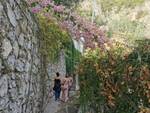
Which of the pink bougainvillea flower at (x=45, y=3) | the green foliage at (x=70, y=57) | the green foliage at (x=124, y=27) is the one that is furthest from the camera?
the green foliage at (x=124, y=27)

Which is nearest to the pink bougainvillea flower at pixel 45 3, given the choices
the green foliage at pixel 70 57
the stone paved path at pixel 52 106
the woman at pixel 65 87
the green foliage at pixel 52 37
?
the green foliage at pixel 52 37

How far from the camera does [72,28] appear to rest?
80.2ft

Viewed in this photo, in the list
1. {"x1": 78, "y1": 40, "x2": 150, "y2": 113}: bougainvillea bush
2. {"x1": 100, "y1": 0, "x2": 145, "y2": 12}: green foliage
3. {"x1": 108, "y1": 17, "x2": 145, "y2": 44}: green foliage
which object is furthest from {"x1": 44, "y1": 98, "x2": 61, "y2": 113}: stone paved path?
{"x1": 100, "y1": 0, "x2": 145, "y2": 12}: green foliage

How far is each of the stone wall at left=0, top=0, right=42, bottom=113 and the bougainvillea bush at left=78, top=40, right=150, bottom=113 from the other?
159cm

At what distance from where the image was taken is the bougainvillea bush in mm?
10203

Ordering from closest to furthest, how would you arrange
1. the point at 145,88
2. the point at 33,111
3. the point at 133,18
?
the point at 145,88, the point at 33,111, the point at 133,18

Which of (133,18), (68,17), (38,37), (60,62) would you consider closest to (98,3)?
(133,18)

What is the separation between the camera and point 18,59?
1222 cm

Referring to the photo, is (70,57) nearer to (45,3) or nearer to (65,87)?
(45,3)

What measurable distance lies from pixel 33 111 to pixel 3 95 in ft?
11.4

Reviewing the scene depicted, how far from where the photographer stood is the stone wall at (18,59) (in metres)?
11.2

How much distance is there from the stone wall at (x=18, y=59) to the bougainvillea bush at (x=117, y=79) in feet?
5.23

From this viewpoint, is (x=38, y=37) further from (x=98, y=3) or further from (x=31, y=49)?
(x=98, y=3)

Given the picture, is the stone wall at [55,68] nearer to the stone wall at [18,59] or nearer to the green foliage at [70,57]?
the green foliage at [70,57]
